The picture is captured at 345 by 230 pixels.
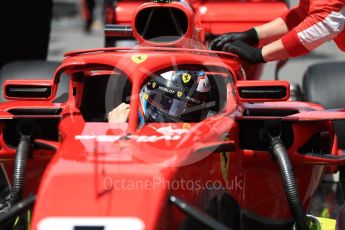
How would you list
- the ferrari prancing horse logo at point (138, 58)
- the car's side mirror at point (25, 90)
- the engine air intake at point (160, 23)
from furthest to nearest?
the engine air intake at point (160, 23) → the car's side mirror at point (25, 90) → the ferrari prancing horse logo at point (138, 58)

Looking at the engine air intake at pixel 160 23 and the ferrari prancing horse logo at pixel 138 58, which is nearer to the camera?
the ferrari prancing horse logo at pixel 138 58

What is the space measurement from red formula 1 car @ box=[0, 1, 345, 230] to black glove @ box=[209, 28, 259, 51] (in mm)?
128

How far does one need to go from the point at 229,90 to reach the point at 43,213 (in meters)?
1.11

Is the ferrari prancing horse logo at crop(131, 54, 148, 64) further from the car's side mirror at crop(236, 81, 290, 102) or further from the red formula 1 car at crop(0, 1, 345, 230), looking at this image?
the car's side mirror at crop(236, 81, 290, 102)

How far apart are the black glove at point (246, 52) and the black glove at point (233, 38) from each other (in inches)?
7.1

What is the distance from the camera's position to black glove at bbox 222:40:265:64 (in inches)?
132

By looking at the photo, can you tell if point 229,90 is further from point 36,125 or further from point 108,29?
point 108,29

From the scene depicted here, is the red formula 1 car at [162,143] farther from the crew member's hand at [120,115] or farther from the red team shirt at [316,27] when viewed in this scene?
the red team shirt at [316,27]

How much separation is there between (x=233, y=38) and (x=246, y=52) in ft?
0.98

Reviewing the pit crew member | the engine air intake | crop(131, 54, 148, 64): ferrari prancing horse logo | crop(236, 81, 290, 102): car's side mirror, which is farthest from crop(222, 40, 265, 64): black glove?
crop(131, 54, 148, 64): ferrari prancing horse logo

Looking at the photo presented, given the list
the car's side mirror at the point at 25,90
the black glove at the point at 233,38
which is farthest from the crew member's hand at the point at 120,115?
the black glove at the point at 233,38

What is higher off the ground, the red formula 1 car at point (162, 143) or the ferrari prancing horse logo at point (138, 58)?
the ferrari prancing horse logo at point (138, 58)

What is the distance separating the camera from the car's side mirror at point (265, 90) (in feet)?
8.96

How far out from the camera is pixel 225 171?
2672mm
